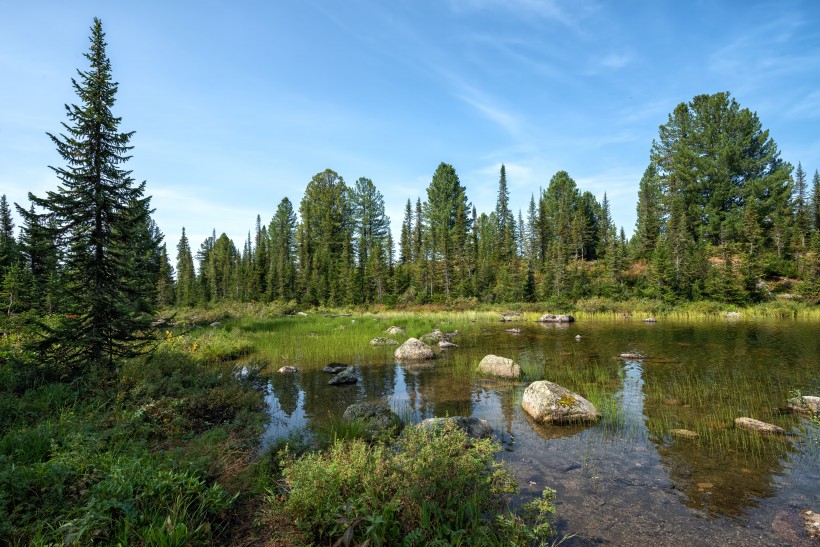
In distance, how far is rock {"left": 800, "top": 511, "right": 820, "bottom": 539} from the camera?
4963 millimetres

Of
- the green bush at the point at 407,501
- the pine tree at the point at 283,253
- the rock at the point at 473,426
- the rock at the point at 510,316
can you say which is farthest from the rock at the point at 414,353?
the pine tree at the point at 283,253

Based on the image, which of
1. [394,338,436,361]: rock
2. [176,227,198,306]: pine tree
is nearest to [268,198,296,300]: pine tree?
[176,227,198,306]: pine tree

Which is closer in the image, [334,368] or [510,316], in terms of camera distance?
[334,368]

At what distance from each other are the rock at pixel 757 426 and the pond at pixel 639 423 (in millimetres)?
236

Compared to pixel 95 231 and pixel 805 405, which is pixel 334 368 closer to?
pixel 95 231

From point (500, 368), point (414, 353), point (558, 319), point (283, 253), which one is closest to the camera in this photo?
point (500, 368)

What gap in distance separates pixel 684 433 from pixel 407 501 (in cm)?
752

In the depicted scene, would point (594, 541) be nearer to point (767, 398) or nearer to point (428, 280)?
point (767, 398)

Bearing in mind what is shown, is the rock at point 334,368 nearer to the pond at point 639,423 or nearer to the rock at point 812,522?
the pond at point 639,423

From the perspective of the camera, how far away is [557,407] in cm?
931

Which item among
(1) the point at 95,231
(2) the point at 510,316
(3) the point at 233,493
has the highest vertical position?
(1) the point at 95,231

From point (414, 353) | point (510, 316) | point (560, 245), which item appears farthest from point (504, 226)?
point (414, 353)

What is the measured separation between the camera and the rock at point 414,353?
693 inches

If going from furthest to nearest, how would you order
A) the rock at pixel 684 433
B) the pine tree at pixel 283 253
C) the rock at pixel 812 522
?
the pine tree at pixel 283 253 → the rock at pixel 684 433 → the rock at pixel 812 522
